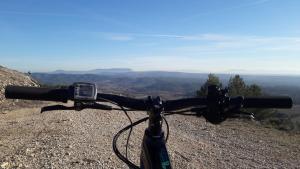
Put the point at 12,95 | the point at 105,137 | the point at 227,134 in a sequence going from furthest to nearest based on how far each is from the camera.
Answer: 1. the point at 227,134
2. the point at 105,137
3. the point at 12,95

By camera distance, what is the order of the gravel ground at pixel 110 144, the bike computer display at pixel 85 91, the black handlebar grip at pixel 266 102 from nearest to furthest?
the bike computer display at pixel 85 91, the black handlebar grip at pixel 266 102, the gravel ground at pixel 110 144

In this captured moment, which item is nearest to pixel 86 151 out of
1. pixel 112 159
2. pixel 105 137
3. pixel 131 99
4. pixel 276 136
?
pixel 112 159

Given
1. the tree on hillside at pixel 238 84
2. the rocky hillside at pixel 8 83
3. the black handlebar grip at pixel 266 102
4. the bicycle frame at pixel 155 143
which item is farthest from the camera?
the tree on hillside at pixel 238 84

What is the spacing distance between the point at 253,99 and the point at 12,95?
1.61m

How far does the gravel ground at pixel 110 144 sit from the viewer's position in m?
9.88

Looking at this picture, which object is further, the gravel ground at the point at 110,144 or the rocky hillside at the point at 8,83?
the rocky hillside at the point at 8,83

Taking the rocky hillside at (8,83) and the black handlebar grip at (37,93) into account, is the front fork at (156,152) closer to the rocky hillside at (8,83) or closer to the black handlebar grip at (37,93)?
the black handlebar grip at (37,93)

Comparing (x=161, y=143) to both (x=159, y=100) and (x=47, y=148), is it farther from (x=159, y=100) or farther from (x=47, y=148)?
(x=47, y=148)

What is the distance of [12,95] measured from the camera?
100.0 inches

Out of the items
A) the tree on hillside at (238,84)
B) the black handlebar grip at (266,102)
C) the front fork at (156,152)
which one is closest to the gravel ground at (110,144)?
the front fork at (156,152)

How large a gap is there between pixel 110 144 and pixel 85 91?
942 centimetres

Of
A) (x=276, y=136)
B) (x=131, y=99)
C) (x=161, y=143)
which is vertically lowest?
(x=276, y=136)

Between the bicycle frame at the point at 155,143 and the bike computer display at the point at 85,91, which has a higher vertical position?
the bike computer display at the point at 85,91

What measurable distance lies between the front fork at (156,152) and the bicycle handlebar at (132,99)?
21 centimetres
